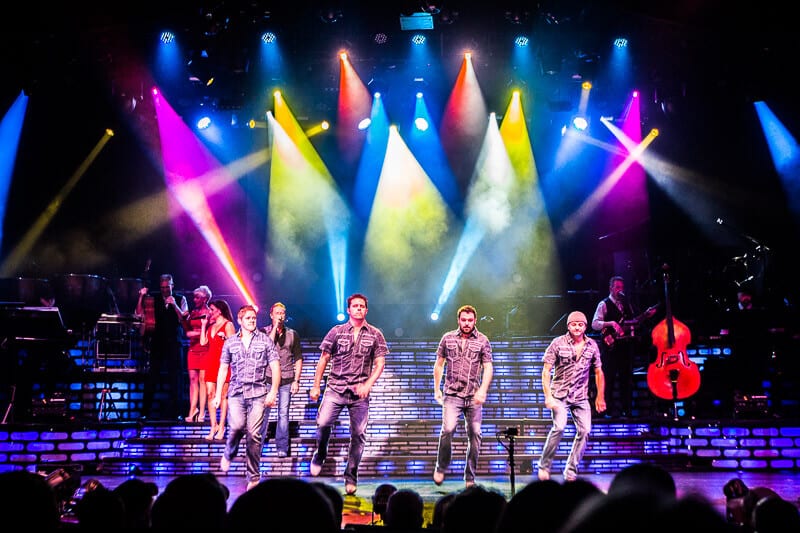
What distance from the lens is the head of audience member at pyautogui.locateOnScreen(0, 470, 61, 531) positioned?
8.29ft

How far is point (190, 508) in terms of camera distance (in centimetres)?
270

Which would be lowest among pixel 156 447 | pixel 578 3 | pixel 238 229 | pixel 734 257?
pixel 156 447

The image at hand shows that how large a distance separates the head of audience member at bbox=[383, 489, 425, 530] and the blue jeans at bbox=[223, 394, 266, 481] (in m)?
4.64

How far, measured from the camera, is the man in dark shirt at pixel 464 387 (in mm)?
8078

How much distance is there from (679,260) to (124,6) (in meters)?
12.3

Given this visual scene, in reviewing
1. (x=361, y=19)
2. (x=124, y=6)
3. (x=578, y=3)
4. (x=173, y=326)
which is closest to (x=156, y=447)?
(x=173, y=326)

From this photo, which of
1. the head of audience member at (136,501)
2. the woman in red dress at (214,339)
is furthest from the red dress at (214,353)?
the head of audience member at (136,501)

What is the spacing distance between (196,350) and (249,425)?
3.23 m

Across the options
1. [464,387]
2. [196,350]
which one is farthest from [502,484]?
[196,350]

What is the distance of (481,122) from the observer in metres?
17.7

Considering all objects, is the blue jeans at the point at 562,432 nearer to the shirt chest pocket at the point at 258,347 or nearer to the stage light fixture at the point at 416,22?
the shirt chest pocket at the point at 258,347

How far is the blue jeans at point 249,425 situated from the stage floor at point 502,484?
389 mm

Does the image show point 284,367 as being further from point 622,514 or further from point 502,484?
point 622,514

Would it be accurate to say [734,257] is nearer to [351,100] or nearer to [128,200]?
[351,100]
